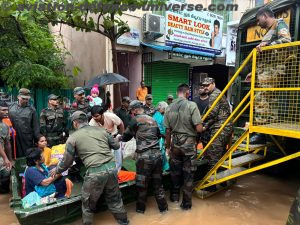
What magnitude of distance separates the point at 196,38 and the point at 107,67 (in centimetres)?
434

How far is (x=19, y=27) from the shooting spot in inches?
295

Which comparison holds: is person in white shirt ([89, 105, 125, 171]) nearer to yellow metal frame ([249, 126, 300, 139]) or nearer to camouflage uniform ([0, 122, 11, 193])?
camouflage uniform ([0, 122, 11, 193])

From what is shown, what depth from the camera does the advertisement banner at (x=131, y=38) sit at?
29.3 ft

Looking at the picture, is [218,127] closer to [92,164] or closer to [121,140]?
[121,140]

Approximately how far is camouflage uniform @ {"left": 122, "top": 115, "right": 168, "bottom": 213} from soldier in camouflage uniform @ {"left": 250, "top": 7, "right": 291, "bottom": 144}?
4.91 feet


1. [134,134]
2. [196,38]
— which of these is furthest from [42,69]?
[196,38]

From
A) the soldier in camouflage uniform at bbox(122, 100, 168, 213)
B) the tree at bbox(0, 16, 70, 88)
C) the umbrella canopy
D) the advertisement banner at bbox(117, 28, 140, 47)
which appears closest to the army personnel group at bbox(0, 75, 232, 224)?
the soldier in camouflage uniform at bbox(122, 100, 168, 213)

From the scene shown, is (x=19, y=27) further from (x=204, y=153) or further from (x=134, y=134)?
(x=204, y=153)

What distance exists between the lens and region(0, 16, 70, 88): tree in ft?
23.7

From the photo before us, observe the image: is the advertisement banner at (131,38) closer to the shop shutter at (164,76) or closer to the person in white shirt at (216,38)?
the shop shutter at (164,76)

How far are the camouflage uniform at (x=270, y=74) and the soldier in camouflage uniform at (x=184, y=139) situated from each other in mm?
883

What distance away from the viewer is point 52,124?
17.5 ft

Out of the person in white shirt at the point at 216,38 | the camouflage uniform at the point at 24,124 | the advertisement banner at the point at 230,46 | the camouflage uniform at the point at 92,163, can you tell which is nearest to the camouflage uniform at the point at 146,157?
the camouflage uniform at the point at 92,163

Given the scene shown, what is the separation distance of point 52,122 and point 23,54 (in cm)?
361
